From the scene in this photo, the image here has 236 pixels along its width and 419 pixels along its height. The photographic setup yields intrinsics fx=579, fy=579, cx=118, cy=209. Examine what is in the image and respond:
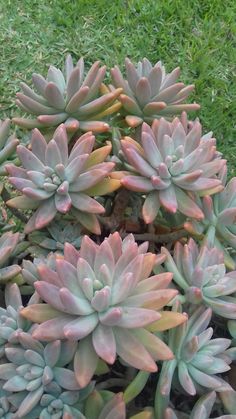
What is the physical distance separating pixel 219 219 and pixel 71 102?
1.52ft

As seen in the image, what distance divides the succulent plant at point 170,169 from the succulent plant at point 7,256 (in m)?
0.30

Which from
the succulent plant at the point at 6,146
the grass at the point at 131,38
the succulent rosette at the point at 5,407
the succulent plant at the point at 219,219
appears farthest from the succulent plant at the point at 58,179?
the grass at the point at 131,38

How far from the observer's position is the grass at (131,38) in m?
2.76

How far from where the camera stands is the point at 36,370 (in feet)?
3.80

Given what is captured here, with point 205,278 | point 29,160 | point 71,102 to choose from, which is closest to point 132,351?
point 205,278

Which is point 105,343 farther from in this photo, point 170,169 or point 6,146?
point 6,146

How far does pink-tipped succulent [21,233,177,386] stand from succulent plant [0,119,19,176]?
41cm

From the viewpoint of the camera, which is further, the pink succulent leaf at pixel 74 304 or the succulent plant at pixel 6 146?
the succulent plant at pixel 6 146

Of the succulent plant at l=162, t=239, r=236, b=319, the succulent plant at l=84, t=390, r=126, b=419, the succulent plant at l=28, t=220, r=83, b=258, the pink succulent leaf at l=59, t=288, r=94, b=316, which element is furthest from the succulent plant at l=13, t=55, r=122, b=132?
the succulent plant at l=84, t=390, r=126, b=419

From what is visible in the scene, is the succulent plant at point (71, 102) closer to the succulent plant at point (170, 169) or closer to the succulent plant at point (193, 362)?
the succulent plant at point (170, 169)

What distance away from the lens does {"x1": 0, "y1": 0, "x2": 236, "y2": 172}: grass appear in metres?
2.76

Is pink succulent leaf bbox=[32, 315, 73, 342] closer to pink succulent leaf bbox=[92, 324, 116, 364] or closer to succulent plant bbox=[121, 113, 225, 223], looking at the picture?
pink succulent leaf bbox=[92, 324, 116, 364]

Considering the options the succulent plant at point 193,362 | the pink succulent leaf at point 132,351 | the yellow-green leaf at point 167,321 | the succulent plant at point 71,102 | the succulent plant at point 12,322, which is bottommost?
the succulent plant at point 193,362

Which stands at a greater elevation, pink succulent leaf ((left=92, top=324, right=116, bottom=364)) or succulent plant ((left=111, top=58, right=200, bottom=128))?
succulent plant ((left=111, top=58, right=200, bottom=128))
